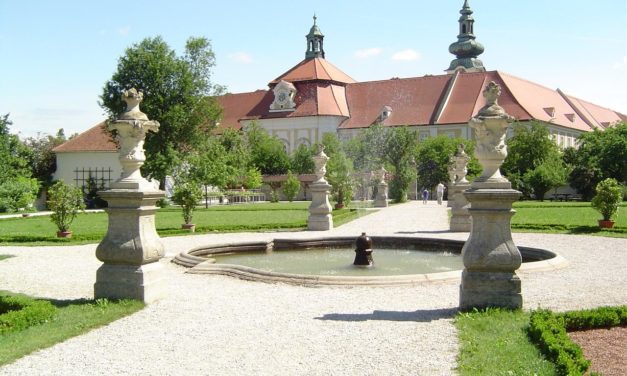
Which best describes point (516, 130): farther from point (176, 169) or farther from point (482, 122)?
point (482, 122)

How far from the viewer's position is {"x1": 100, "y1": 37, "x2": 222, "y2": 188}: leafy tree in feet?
153

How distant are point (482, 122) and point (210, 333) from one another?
4.98 m

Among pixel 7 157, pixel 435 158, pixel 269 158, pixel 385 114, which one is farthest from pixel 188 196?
pixel 385 114

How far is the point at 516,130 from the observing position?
5931 centimetres

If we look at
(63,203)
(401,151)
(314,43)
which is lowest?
(63,203)

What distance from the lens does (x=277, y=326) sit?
26.4ft

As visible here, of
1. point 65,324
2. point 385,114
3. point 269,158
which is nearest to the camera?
point 65,324

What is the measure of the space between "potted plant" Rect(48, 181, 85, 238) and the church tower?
2652 inches

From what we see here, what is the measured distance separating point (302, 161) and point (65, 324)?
58.4 meters

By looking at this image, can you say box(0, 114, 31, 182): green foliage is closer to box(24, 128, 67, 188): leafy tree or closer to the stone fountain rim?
box(24, 128, 67, 188): leafy tree

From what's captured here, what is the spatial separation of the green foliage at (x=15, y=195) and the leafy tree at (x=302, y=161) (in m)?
27.3

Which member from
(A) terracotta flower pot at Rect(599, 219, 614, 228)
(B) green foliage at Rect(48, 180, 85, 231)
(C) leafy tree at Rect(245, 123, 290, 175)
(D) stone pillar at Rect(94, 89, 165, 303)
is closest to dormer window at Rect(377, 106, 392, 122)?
(C) leafy tree at Rect(245, 123, 290, 175)

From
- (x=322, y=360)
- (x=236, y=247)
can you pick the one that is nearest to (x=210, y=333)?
(x=322, y=360)

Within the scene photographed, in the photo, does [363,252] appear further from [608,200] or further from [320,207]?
[608,200]
